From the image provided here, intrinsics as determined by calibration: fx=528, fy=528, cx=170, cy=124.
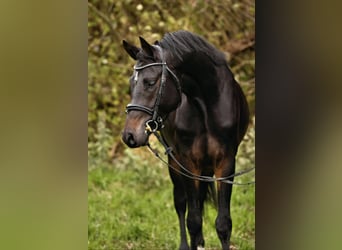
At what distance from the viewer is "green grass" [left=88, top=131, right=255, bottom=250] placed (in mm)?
2275

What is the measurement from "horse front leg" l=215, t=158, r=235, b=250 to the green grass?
207mm

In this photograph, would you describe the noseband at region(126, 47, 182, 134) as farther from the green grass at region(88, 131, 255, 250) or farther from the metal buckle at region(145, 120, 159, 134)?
the green grass at region(88, 131, 255, 250)

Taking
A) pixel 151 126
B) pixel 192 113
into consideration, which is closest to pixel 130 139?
pixel 151 126

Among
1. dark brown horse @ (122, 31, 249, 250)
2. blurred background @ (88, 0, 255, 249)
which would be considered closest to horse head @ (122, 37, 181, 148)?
dark brown horse @ (122, 31, 249, 250)

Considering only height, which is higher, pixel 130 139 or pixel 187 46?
pixel 187 46

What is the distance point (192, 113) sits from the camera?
2.11 metres

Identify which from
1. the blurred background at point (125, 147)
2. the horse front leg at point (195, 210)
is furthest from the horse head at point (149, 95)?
the horse front leg at point (195, 210)

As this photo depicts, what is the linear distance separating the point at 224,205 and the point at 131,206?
0.43 meters

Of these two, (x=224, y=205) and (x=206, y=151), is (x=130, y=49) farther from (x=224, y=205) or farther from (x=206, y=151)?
(x=224, y=205)
